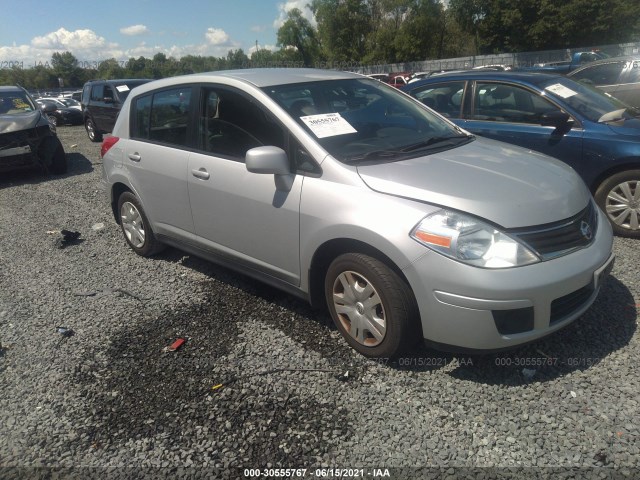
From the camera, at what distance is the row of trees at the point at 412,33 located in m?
43.7

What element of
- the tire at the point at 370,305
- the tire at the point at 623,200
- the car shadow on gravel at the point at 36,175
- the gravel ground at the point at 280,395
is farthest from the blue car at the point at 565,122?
the car shadow on gravel at the point at 36,175

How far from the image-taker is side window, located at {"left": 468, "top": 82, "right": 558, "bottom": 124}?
17.2 ft

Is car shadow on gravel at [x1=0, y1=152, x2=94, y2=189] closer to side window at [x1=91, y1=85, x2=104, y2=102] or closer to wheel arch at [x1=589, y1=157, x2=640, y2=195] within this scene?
side window at [x1=91, y1=85, x2=104, y2=102]

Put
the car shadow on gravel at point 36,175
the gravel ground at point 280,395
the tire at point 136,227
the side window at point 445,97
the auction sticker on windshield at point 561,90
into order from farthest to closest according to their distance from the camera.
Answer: the car shadow on gravel at point 36,175 < the side window at point 445,97 < the auction sticker on windshield at point 561,90 < the tire at point 136,227 < the gravel ground at point 280,395

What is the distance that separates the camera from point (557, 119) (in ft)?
16.3

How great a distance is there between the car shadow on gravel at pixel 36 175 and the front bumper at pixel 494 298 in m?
9.27

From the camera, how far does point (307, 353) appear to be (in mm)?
3225

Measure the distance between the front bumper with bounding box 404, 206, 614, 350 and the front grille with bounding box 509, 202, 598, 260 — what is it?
5cm

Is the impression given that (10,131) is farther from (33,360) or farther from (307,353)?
(307,353)

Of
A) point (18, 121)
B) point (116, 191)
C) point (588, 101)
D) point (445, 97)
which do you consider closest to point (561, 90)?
point (588, 101)

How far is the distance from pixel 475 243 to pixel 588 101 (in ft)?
12.2

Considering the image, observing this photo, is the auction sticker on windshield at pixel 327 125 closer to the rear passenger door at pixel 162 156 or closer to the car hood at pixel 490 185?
the car hood at pixel 490 185

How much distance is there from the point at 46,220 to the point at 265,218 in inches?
194

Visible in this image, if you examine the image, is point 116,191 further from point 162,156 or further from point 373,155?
point 373,155
